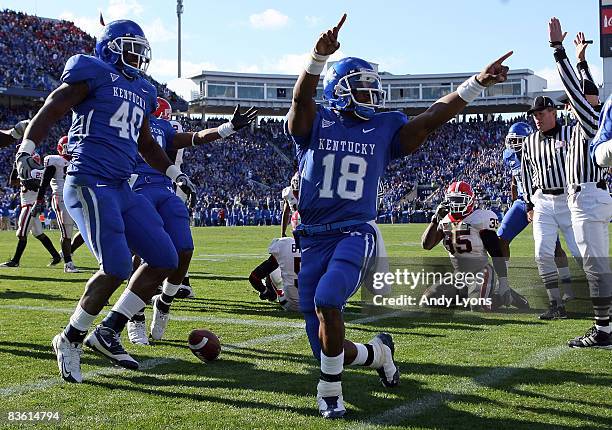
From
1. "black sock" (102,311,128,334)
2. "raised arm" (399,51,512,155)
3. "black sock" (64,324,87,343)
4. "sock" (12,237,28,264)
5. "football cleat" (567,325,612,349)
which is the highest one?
"raised arm" (399,51,512,155)

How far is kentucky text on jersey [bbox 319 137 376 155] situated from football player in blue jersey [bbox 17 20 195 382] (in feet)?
4.60

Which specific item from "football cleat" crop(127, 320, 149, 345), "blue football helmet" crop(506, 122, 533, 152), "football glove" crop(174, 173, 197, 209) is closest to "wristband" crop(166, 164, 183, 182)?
"football glove" crop(174, 173, 197, 209)

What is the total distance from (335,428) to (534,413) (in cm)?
103

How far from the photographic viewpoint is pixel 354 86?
13.4ft

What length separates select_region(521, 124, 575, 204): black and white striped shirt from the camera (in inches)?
256

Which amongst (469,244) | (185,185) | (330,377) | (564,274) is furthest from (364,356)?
(564,274)

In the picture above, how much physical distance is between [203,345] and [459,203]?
3.65 metres

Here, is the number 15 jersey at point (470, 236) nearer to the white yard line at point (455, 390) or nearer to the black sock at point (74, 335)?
the white yard line at point (455, 390)

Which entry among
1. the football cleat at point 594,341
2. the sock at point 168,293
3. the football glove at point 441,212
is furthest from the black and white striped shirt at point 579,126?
the sock at point 168,293

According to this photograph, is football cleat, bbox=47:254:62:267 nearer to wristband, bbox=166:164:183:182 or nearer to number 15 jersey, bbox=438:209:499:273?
number 15 jersey, bbox=438:209:499:273

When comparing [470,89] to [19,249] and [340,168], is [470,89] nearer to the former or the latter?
[340,168]

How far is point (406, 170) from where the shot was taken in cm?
4853

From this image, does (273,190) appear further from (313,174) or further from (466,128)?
(313,174)

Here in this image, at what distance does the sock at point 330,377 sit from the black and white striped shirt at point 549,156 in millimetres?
3515
